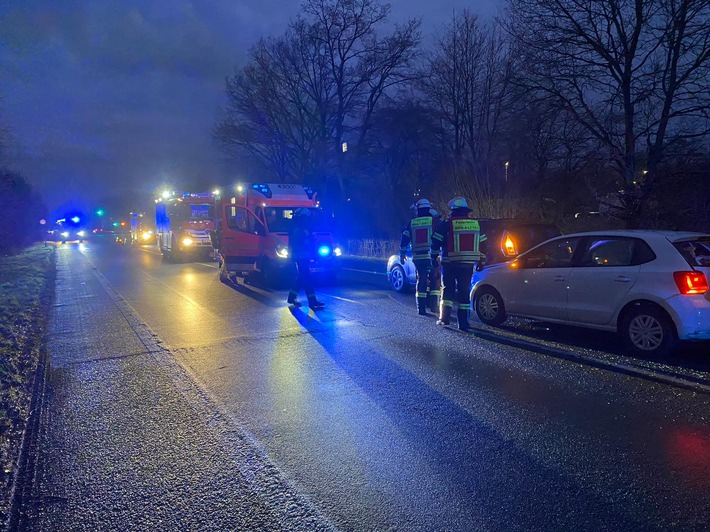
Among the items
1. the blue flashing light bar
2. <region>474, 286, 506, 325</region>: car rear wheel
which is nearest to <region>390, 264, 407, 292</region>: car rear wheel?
<region>474, 286, 506, 325</region>: car rear wheel

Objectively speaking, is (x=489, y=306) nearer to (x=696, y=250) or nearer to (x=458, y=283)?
(x=458, y=283)

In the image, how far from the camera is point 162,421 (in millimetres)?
4387

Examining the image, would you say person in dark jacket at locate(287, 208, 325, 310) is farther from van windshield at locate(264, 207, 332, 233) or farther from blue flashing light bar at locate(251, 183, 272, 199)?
blue flashing light bar at locate(251, 183, 272, 199)

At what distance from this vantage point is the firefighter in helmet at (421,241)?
8.49 m

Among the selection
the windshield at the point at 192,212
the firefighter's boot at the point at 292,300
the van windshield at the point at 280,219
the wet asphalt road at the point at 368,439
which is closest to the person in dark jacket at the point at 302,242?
the firefighter's boot at the point at 292,300

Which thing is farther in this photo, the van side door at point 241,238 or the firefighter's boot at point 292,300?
the van side door at point 241,238

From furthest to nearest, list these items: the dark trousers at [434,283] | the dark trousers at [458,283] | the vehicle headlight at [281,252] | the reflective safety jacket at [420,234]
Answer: the vehicle headlight at [281,252] < the dark trousers at [434,283] < the reflective safety jacket at [420,234] < the dark trousers at [458,283]

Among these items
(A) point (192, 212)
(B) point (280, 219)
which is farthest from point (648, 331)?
(A) point (192, 212)

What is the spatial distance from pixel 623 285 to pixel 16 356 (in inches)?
305

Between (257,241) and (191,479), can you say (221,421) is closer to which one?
(191,479)

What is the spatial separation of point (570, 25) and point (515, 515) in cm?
1394

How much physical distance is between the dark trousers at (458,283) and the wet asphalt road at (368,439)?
0.69 metres

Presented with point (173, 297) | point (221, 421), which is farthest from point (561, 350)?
point (173, 297)

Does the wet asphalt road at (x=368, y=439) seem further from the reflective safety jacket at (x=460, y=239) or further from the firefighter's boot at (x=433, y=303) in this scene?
the firefighter's boot at (x=433, y=303)
